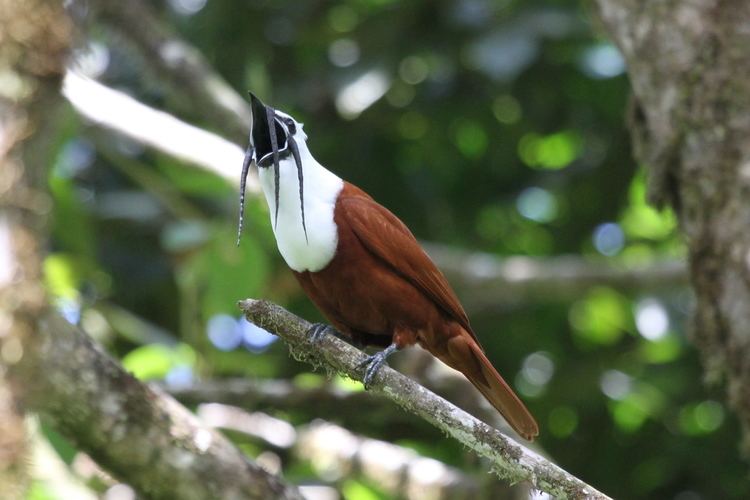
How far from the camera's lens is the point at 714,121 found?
16.1 ft

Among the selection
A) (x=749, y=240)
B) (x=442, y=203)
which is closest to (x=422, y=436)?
(x=442, y=203)

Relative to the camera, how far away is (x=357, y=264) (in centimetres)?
432

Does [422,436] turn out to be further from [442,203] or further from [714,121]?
[714,121]

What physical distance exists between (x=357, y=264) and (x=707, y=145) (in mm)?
1623

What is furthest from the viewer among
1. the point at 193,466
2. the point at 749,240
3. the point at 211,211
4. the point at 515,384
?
the point at 515,384

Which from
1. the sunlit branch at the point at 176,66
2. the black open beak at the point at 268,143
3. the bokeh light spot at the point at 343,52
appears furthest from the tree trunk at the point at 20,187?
the bokeh light spot at the point at 343,52

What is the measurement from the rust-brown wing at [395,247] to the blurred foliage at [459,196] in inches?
54.6

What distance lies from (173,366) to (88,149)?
231cm

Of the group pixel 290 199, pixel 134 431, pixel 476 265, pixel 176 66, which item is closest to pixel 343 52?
pixel 176 66

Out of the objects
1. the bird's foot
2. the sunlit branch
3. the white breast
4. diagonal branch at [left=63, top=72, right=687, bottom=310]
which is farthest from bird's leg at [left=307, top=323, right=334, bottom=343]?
the sunlit branch

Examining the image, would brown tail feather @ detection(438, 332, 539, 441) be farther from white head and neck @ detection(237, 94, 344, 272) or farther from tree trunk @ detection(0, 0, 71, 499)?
tree trunk @ detection(0, 0, 71, 499)

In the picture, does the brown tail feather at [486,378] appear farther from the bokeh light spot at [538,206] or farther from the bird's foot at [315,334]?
the bokeh light spot at [538,206]

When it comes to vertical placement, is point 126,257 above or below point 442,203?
below

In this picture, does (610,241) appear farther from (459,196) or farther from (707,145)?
(707,145)
